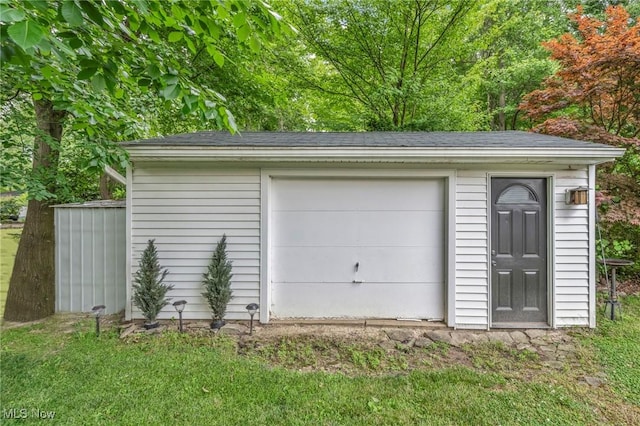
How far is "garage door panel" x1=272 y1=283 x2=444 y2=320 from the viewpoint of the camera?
389 centimetres

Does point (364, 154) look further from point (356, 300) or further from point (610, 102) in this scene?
point (610, 102)

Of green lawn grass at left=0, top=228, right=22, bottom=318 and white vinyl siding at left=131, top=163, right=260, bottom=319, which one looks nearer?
white vinyl siding at left=131, top=163, right=260, bottom=319

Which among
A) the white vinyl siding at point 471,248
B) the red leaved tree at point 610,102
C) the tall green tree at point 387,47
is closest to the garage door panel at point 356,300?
the white vinyl siding at point 471,248

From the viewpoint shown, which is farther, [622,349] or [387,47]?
[387,47]

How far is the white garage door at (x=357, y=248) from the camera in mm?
3893

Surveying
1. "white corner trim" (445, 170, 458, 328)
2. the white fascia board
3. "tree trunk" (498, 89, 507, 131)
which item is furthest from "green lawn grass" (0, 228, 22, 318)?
"tree trunk" (498, 89, 507, 131)

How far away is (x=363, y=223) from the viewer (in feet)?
12.9

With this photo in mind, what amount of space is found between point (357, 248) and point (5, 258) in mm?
5495

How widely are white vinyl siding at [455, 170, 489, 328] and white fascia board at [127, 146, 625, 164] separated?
36cm

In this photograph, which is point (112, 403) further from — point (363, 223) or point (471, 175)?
point (471, 175)

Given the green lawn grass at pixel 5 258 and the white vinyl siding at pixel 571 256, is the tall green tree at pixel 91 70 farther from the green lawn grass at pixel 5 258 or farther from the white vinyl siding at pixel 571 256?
the white vinyl siding at pixel 571 256

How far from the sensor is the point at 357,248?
3.93m

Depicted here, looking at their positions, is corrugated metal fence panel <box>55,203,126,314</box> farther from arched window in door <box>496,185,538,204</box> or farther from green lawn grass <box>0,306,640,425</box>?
arched window in door <box>496,185,538,204</box>

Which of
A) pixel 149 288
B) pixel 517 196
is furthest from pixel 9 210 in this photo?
pixel 517 196
